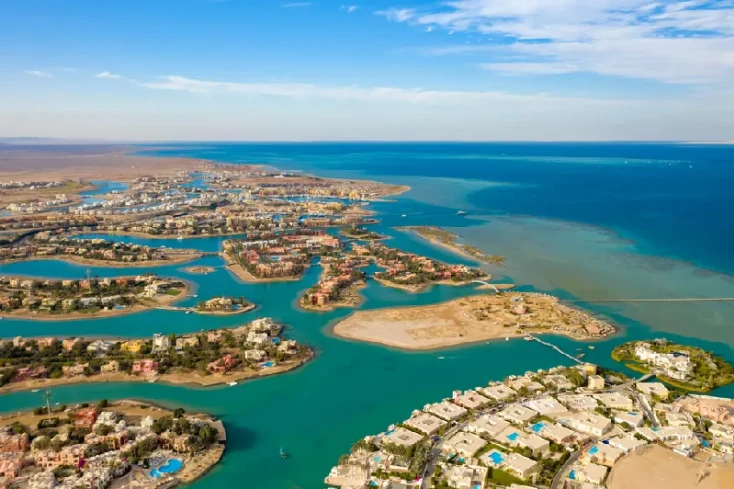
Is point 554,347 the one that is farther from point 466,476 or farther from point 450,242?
point 450,242

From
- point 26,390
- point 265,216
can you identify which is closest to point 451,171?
point 265,216

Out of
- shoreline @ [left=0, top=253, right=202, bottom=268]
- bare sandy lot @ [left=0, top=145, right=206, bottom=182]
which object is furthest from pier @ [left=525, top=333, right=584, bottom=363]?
bare sandy lot @ [left=0, top=145, right=206, bottom=182]

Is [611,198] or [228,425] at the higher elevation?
[611,198]

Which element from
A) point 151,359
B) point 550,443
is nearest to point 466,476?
point 550,443

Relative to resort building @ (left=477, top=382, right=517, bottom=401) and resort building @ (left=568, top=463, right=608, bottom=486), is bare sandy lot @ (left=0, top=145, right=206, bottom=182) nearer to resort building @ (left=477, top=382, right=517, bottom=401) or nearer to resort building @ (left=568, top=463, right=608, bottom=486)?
resort building @ (left=477, top=382, right=517, bottom=401)

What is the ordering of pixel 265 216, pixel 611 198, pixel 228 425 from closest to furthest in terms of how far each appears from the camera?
pixel 228 425
pixel 265 216
pixel 611 198

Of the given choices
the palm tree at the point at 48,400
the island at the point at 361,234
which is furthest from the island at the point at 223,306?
the island at the point at 361,234

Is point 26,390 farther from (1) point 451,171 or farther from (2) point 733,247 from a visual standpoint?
(1) point 451,171
